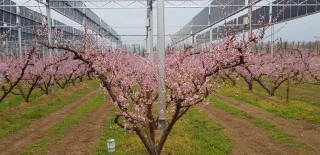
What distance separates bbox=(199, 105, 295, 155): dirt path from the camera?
23.7 feet

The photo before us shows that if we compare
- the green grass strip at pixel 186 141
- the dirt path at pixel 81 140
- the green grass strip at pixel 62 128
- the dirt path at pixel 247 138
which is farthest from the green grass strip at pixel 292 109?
the green grass strip at pixel 62 128

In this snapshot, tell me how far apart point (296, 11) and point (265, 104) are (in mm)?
11190

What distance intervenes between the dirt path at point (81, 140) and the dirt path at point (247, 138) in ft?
→ 12.2

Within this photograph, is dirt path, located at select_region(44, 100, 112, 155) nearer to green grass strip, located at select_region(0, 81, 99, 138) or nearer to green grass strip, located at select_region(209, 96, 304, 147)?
green grass strip, located at select_region(0, 81, 99, 138)

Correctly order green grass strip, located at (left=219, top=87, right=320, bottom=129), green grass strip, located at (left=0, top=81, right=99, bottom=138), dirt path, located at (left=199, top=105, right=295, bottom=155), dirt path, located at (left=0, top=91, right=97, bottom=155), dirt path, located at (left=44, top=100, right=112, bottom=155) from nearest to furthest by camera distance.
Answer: dirt path, located at (left=199, top=105, right=295, bottom=155)
dirt path, located at (left=44, top=100, right=112, bottom=155)
dirt path, located at (left=0, top=91, right=97, bottom=155)
green grass strip, located at (left=0, top=81, right=99, bottom=138)
green grass strip, located at (left=219, top=87, right=320, bottom=129)

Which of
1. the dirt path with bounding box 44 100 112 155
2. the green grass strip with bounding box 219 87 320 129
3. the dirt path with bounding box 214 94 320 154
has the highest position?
the green grass strip with bounding box 219 87 320 129

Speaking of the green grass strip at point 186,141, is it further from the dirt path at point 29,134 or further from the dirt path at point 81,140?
the dirt path at point 29,134

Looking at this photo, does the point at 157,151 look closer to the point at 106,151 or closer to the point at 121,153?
the point at 121,153

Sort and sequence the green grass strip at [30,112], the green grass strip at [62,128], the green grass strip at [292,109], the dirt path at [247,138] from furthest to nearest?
the green grass strip at [292,109] < the green grass strip at [30,112] < the green grass strip at [62,128] < the dirt path at [247,138]

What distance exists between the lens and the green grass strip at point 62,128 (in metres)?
7.77

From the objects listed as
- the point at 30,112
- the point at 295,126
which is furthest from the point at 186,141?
the point at 30,112

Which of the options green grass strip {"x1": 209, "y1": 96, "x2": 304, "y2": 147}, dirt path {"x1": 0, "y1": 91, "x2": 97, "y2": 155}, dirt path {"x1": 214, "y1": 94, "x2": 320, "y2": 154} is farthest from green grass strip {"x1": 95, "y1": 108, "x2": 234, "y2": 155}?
dirt path {"x1": 0, "y1": 91, "x2": 97, "y2": 155}

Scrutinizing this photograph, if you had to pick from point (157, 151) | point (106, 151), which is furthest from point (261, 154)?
point (106, 151)

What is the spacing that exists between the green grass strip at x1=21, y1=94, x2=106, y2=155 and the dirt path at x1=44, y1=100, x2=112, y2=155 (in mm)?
224
